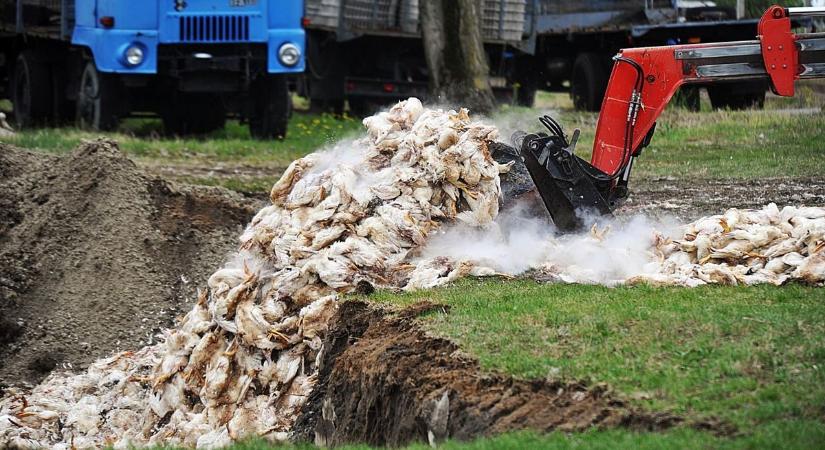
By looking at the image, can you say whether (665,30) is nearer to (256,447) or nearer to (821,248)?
(821,248)

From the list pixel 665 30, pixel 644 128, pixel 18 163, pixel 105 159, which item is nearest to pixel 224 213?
pixel 105 159

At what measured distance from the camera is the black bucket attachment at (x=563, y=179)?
9680mm

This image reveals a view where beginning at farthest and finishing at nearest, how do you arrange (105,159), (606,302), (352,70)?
(352,70), (105,159), (606,302)

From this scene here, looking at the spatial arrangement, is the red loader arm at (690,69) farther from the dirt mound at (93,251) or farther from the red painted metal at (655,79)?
the dirt mound at (93,251)

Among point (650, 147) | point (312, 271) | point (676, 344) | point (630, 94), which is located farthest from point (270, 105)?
point (676, 344)

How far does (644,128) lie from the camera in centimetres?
977

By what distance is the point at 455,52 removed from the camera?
20.8 m

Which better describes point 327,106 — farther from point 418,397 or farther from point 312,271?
point 418,397

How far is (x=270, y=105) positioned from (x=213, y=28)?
1.51 m

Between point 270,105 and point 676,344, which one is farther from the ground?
point 270,105

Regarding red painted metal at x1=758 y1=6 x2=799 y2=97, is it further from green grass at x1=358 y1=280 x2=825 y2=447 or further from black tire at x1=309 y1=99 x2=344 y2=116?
black tire at x1=309 y1=99 x2=344 y2=116

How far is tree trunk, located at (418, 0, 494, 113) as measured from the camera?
810 inches

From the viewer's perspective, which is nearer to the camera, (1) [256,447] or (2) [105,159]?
(1) [256,447]

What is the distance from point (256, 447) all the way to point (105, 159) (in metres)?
6.91
